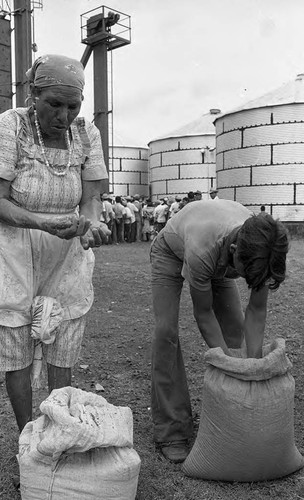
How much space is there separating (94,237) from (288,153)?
17.3 meters

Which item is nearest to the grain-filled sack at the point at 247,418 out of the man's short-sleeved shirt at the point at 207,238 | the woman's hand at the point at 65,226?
the man's short-sleeved shirt at the point at 207,238

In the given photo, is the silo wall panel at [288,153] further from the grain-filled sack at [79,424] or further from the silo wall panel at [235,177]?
the grain-filled sack at [79,424]

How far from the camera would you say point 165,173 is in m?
25.1

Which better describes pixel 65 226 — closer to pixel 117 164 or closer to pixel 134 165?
pixel 117 164

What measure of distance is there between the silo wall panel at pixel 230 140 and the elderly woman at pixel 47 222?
17.6 m

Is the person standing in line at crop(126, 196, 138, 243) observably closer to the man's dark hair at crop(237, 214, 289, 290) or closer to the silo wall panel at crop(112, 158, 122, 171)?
the silo wall panel at crop(112, 158, 122, 171)

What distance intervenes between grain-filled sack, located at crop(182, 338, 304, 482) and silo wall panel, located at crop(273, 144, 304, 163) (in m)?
16.8

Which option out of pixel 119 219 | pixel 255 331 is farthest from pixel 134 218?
pixel 255 331

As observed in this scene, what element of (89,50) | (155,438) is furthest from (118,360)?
(89,50)

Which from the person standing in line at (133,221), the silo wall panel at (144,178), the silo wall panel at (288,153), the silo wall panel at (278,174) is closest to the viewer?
the person standing in line at (133,221)

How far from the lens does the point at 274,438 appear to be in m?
2.24

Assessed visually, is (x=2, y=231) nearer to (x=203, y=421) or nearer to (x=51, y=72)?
(x=51, y=72)

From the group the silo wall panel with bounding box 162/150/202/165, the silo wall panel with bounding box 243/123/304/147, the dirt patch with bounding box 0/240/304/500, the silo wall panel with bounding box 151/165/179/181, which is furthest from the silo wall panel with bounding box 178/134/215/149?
the dirt patch with bounding box 0/240/304/500

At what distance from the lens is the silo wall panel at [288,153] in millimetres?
18172
